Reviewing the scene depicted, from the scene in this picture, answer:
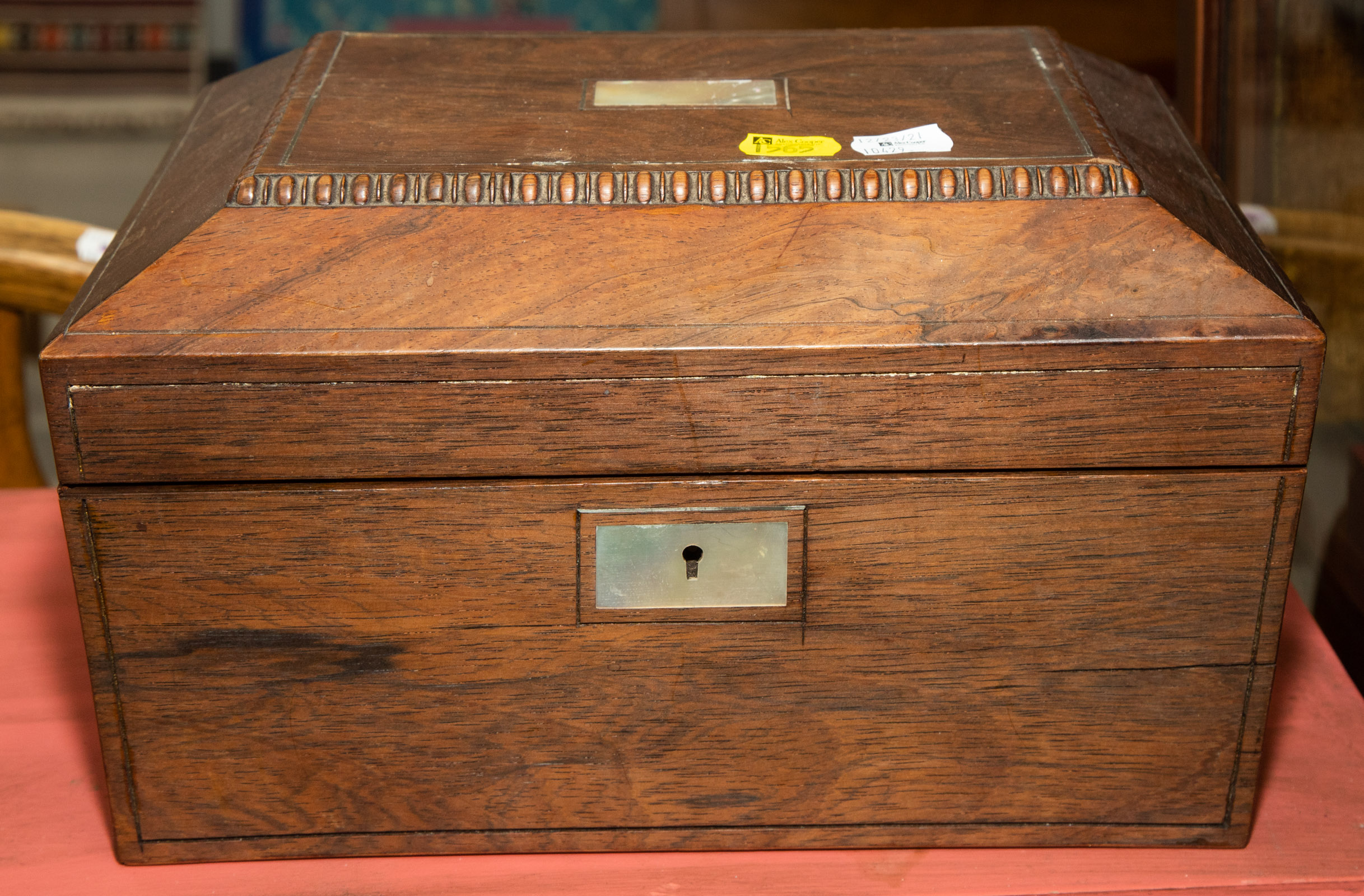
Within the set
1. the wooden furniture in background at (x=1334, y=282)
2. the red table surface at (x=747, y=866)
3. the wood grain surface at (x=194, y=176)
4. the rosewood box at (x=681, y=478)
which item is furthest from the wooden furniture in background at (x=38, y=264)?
the wooden furniture in background at (x=1334, y=282)

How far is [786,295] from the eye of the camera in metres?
0.92

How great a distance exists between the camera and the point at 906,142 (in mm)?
1013

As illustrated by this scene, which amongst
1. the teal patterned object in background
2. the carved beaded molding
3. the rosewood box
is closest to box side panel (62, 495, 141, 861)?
the rosewood box

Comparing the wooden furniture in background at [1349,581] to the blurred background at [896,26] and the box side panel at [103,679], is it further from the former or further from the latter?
the box side panel at [103,679]

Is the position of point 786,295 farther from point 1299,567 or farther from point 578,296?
point 1299,567

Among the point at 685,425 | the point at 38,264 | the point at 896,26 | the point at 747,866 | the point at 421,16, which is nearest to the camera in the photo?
the point at 685,425

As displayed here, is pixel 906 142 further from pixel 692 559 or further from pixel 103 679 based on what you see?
pixel 103 679

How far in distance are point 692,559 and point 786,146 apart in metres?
0.32

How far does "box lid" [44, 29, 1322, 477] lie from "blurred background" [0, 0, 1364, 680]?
1.76ft

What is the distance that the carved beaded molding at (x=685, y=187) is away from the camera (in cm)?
96

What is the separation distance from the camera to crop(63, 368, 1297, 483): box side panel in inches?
35.8

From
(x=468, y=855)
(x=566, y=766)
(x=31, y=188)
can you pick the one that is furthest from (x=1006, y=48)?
(x=31, y=188)

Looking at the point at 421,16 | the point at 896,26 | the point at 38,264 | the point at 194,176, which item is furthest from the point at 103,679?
the point at 421,16

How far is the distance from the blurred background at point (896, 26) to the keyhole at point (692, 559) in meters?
0.80
